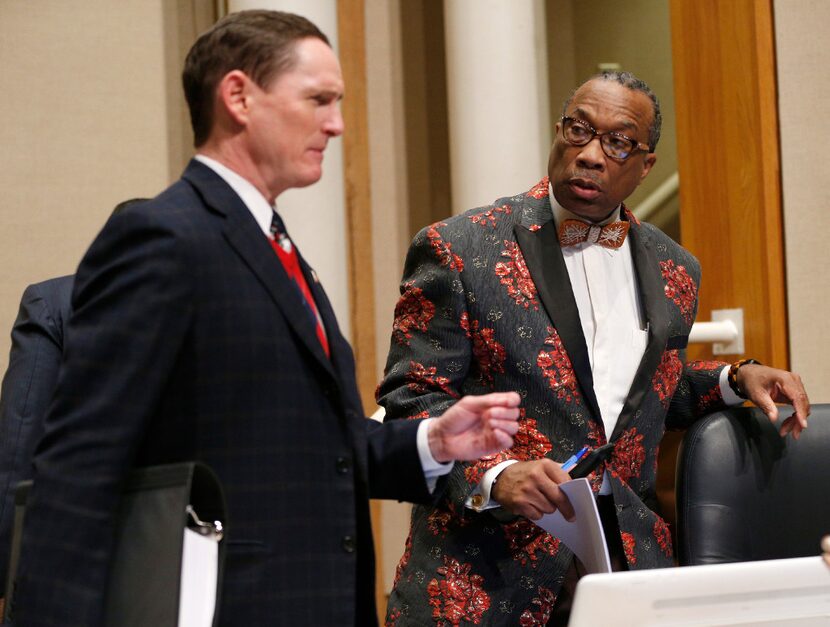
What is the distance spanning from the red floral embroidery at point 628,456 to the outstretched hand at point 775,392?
231mm

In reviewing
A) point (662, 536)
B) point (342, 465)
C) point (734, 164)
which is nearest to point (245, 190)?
point (342, 465)

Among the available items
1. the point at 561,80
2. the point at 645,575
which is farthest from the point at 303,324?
the point at 561,80

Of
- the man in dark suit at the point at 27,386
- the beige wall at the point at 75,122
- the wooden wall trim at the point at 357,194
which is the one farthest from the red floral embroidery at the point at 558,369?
the beige wall at the point at 75,122

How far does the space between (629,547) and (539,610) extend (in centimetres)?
19

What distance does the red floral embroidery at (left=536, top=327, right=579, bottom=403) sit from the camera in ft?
6.48

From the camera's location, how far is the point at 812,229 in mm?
3418

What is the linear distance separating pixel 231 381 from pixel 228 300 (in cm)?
9

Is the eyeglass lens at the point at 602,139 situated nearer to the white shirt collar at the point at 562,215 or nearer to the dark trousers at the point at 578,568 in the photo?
the white shirt collar at the point at 562,215

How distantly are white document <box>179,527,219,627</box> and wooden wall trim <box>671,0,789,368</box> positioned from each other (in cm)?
Answer: 255

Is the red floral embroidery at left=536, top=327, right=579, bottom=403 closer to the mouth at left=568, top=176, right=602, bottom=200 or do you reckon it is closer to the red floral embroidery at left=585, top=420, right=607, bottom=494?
Result: the red floral embroidery at left=585, top=420, right=607, bottom=494

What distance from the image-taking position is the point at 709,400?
2244 millimetres

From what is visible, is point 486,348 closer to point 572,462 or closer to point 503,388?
point 503,388

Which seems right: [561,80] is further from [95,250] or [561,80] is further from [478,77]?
[95,250]

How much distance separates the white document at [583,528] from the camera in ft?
5.36
